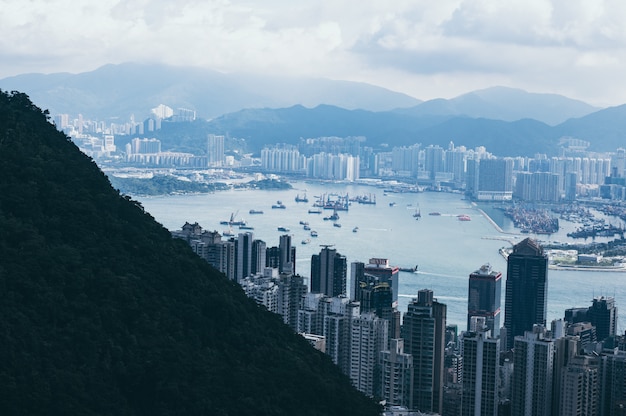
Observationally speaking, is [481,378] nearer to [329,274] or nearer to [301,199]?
[329,274]

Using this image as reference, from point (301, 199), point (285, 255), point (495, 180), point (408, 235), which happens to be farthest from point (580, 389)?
point (495, 180)

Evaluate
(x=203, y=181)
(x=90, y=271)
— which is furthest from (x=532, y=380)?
(x=203, y=181)

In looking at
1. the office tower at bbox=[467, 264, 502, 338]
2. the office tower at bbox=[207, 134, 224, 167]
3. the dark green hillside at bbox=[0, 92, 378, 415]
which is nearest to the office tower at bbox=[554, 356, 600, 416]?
the dark green hillside at bbox=[0, 92, 378, 415]

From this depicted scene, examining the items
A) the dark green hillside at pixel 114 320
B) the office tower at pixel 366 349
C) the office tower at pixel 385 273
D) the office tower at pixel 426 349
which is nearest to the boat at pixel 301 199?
A: the office tower at pixel 385 273

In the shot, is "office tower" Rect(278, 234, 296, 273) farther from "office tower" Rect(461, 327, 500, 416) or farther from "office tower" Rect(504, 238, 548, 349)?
"office tower" Rect(461, 327, 500, 416)

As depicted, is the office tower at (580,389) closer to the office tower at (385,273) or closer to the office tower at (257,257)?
the office tower at (385,273)
